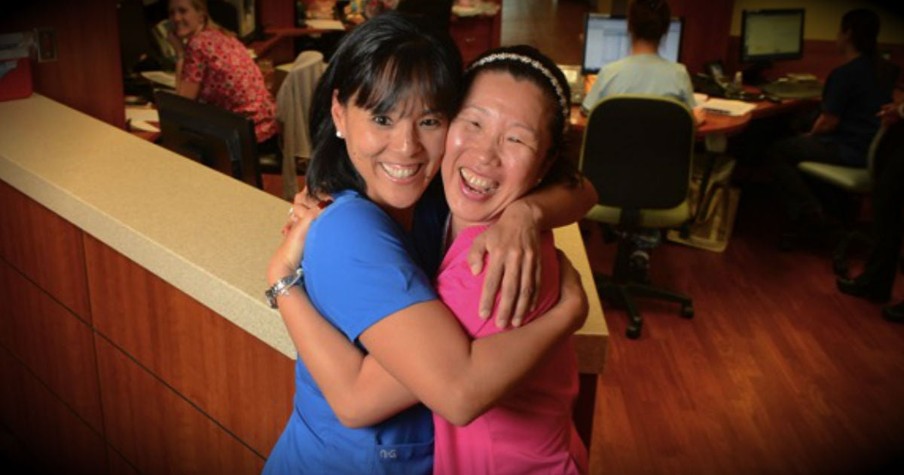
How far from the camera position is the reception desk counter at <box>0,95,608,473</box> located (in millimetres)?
1503

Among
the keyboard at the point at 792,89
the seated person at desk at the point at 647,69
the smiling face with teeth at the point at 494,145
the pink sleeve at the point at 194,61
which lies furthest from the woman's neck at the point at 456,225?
the keyboard at the point at 792,89

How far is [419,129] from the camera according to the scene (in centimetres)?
118

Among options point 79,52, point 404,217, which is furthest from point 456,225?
point 79,52

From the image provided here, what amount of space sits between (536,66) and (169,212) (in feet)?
2.95

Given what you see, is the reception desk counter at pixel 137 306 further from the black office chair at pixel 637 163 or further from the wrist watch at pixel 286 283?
the black office chair at pixel 637 163

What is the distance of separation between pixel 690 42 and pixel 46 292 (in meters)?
4.12

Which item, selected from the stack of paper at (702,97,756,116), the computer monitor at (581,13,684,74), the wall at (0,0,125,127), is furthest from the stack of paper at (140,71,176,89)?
the stack of paper at (702,97,756,116)

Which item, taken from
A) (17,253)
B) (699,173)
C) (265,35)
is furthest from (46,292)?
(265,35)

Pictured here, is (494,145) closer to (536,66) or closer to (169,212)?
(536,66)

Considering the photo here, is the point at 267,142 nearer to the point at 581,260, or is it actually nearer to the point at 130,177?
the point at 130,177

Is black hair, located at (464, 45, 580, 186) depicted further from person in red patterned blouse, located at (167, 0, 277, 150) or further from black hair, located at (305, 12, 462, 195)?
person in red patterned blouse, located at (167, 0, 277, 150)

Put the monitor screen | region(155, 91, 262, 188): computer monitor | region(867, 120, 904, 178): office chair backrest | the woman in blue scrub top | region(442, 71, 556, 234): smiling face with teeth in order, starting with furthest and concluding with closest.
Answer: the monitor screen, region(867, 120, 904, 178): office chair backrest, region(155, 91, 262, 188): computer monitor, region(442, 71, 556, 234): smiling face with teeth, the woman in blue scrub top

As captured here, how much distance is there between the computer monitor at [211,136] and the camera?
1.95 metres

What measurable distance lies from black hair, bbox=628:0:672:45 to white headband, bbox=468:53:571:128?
2.85 metres
